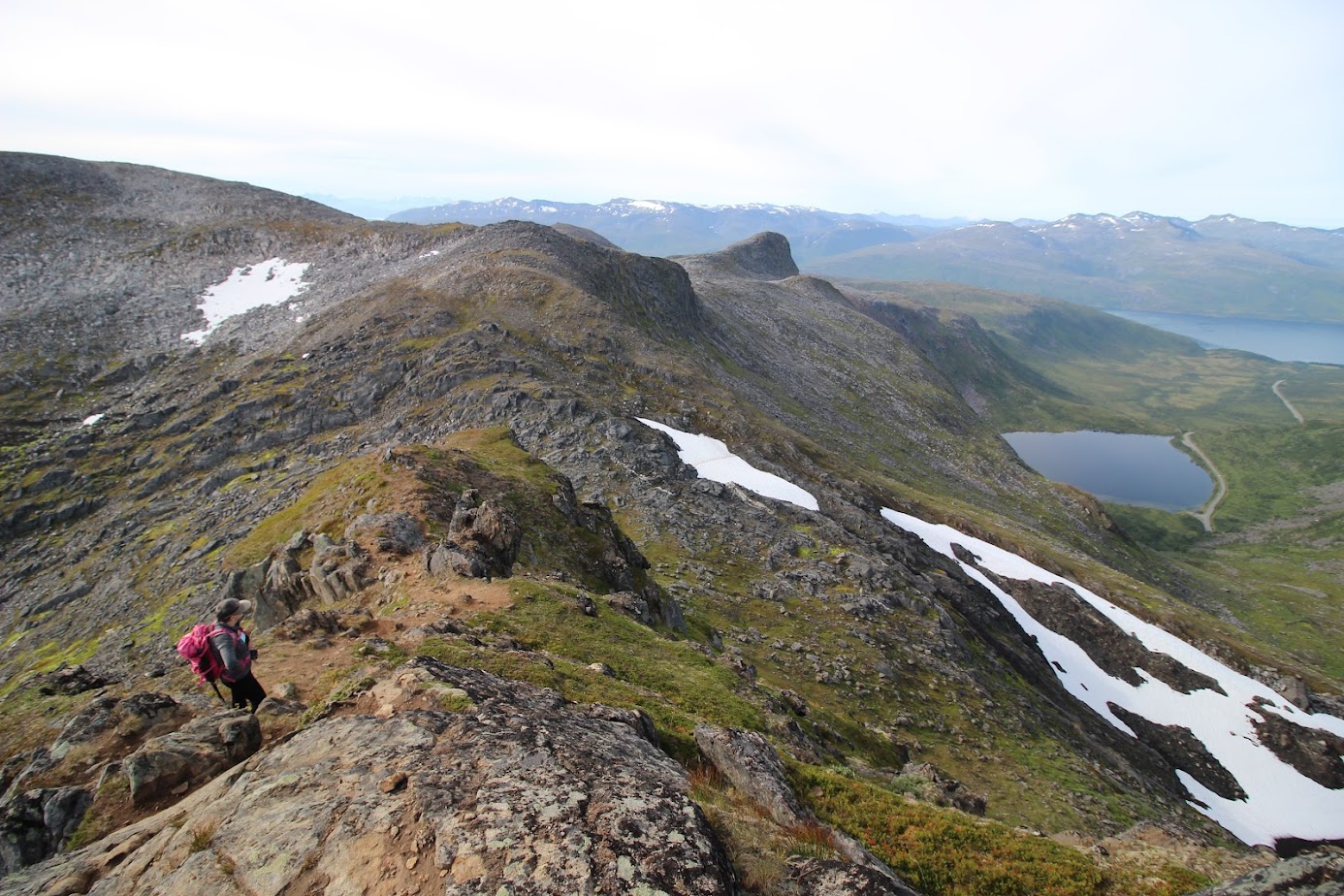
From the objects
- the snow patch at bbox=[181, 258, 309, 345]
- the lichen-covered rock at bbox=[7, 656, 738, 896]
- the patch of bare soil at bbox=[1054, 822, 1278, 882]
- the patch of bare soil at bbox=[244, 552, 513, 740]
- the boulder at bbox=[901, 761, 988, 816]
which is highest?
the snow patch at bbox=[181, 258, 309, 345]

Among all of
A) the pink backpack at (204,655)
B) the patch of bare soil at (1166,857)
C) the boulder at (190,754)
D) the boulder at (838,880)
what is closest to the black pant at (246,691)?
the pink backpack at (204,655)

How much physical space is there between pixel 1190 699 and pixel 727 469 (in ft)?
132

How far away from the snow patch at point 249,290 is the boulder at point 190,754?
86020 mm

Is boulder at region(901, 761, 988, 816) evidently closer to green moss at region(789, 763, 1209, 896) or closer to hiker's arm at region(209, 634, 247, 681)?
green moss at region(789, 763, 1209, 896)

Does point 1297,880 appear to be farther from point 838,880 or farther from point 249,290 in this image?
point 249,290

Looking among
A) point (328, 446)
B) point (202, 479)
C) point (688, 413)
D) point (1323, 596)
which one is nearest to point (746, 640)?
point (688, 413)

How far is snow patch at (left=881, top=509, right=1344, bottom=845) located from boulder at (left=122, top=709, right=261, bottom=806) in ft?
171

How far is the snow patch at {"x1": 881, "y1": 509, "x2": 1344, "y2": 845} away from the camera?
39969mm

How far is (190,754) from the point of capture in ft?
37.8

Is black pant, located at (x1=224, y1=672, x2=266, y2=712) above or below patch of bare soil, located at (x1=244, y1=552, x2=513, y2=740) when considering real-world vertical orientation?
above

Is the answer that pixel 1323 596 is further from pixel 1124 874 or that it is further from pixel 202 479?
pixel 202 479

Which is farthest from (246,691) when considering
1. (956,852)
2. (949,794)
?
(949,794)

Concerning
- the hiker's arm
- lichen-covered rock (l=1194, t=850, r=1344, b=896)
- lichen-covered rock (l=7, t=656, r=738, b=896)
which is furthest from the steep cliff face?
lichen-covered rock (l=1194, t=850, r=1344, b=896)

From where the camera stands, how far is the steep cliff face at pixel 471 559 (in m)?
10.1
